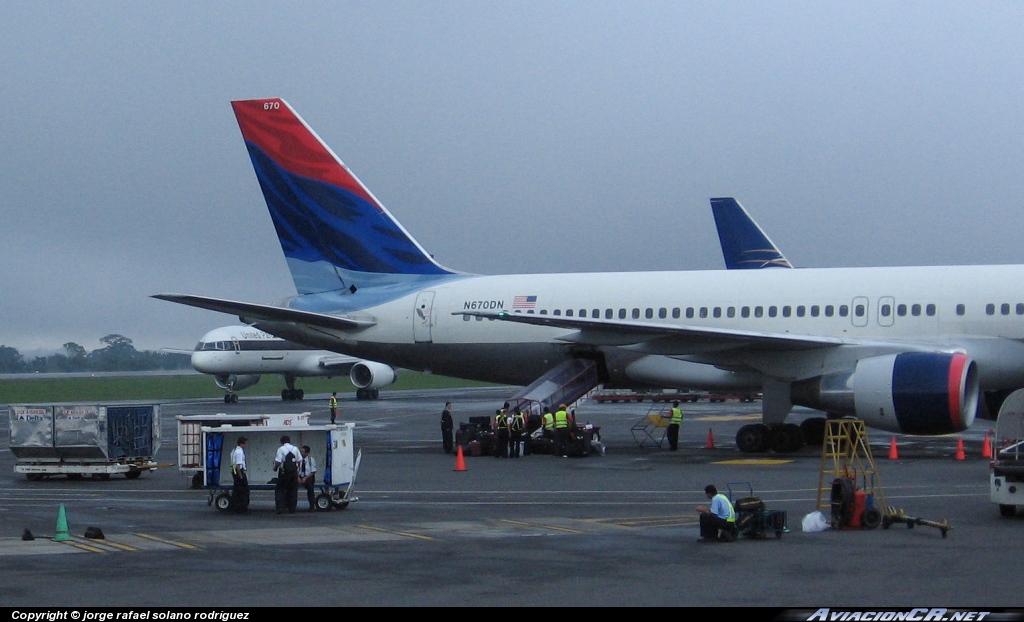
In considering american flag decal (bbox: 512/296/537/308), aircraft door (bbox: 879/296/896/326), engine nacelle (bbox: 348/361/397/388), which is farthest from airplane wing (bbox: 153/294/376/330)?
engine nacelle (bbox: 348/361/397/388)

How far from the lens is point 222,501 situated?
2266 cm

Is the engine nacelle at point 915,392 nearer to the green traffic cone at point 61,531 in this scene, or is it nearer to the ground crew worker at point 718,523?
the ground crew worker at point 718,523

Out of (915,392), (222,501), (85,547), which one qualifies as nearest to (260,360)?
(915,392)

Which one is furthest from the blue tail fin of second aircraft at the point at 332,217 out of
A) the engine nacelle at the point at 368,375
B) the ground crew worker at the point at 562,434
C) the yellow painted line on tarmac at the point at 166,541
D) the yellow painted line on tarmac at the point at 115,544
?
the engine nacelle at the point at 368,375

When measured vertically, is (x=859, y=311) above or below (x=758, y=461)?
above

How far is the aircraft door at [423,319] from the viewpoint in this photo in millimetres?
37812

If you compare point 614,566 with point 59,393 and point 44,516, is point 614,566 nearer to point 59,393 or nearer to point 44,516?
point 44,516

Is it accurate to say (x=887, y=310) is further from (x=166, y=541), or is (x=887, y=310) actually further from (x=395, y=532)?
(x=166, y=541)

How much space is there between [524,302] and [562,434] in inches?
214

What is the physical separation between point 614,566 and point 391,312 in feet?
77.0

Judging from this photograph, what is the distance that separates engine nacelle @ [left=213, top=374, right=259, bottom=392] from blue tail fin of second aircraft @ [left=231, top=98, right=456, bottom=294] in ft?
126

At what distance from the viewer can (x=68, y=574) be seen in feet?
49.1

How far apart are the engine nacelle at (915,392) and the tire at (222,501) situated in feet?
49.1

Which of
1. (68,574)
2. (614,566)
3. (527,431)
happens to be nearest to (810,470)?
(527,431)
